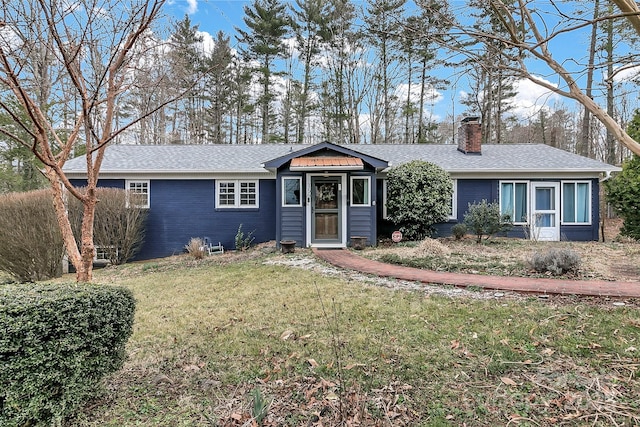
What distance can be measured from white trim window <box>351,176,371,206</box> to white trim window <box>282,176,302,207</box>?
171cm

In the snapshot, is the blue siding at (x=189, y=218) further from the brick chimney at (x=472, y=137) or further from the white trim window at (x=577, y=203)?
the white trim window at (x=577, y=203)

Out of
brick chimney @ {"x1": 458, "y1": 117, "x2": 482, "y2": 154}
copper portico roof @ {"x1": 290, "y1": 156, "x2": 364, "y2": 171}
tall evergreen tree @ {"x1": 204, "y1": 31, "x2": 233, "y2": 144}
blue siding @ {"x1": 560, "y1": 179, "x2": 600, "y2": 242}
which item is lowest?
blue siding @ {"x1": 560, "y1": 179, "x2": 600, "y2": 242}

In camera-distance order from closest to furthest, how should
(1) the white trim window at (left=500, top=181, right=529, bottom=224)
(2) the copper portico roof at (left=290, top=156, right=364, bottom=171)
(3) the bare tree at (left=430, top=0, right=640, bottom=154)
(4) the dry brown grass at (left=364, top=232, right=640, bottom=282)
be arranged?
(3) the bare tree at (left=430, top=0, right=640, bottom=154) < (4) the dry brown grass at (left=364, top=232, right=640, bottom=282) < (2) the copper portico roof at (left=290, top=156, right=364, bottom=171) < (1) the white trim window at (left=500, top=181, right=529, bottom=224)

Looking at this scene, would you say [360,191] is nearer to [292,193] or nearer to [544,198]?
[292,193]

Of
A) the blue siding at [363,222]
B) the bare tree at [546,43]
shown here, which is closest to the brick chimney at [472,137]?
the blue siding at [363,222]

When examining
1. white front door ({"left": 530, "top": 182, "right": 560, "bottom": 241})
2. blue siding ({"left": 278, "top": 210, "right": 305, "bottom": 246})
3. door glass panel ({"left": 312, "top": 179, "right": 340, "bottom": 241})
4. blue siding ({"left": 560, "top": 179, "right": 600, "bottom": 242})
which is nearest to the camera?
blue siding ({"left": 278, "top": 210, "right": 305, "bottom": 246})

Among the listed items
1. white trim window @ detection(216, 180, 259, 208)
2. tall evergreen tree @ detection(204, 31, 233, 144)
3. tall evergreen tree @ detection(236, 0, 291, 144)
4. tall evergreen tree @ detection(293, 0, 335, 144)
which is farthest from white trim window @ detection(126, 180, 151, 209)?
tall evergreen tree @ detection(293, 0, 335, 144)

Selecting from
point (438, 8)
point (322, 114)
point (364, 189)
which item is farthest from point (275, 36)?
point (438, 8)

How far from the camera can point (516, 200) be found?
11.9 metres

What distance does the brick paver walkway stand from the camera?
5.07 meters

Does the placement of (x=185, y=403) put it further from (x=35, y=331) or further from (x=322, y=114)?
(x=322, y=114)

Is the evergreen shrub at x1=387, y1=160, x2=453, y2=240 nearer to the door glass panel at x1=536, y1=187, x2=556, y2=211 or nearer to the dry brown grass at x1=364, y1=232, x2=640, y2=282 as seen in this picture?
the dry brown grass at x1=364, y1=232, x2=640, y2=282

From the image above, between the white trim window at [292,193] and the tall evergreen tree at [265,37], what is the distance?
12.1m

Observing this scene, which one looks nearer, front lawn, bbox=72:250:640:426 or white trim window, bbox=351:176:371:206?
front lawn, bbox=72:250:640:426
